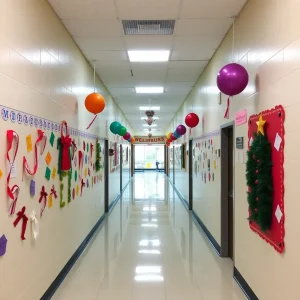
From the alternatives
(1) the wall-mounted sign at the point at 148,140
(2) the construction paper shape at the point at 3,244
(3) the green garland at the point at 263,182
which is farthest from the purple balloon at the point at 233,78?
(1) the wall-mounted sign at the point at 148,140

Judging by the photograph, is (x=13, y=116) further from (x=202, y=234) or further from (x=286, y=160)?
(x=202, y=234)

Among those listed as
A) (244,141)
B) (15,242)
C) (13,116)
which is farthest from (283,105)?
(15,242)

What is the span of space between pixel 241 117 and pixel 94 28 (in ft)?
7.69

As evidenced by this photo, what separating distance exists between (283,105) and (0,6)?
7.62 ft

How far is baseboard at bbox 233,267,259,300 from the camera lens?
132 inches

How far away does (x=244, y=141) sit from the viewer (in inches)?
145

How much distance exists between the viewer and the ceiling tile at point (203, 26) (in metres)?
4.08

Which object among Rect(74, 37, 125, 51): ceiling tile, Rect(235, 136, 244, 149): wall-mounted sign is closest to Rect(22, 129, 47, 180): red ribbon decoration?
Rect(74, 37, 125, 51): ceiling tile

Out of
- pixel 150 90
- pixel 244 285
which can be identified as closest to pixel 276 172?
pixel 244 285

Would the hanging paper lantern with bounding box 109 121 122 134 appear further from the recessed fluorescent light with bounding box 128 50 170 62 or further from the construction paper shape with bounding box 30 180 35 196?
the construction paper shape with bounding box 30 180 35 196

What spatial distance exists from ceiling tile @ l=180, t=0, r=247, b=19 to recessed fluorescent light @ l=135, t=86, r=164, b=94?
420cm

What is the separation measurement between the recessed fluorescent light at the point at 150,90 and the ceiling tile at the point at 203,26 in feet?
12.0

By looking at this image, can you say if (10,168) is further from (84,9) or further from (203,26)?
(203,26)

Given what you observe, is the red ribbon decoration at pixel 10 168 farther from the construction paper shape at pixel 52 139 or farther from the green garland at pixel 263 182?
the green garland at pixel 263 182
